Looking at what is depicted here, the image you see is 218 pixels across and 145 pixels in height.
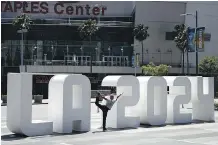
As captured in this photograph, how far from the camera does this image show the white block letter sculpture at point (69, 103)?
15977 millimetres

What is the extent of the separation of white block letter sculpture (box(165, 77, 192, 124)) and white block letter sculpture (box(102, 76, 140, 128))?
7.53ft

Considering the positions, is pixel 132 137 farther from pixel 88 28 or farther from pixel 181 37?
pixel 181 37

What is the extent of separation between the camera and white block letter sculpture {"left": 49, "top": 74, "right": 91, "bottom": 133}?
1598 centimetres

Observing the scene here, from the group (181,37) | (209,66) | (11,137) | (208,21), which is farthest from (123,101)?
(208,21)

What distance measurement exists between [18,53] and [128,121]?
60784 millimetres

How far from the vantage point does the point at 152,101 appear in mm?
18703

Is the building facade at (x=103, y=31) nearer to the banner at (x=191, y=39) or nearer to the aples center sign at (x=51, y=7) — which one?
the aples center sign at (x=51, y=7)

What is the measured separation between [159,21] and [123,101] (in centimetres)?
5996

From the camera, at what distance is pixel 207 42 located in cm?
7494

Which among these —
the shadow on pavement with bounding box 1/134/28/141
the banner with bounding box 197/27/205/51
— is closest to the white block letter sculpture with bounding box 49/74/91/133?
the shadow on pavement with bounding box 1/134/28/141

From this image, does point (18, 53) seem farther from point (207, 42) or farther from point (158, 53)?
point (207, 42)

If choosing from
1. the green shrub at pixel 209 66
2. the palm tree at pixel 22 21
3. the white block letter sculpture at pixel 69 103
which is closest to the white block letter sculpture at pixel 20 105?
the white block letter sculpture at pixel 69 103

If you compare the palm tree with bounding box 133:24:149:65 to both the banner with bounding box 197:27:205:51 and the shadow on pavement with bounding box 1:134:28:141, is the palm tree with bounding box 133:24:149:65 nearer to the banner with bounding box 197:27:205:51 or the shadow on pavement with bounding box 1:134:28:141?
the banner with bounding box 197:27:205:51

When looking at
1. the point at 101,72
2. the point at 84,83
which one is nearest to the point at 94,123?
the point at 84,83
